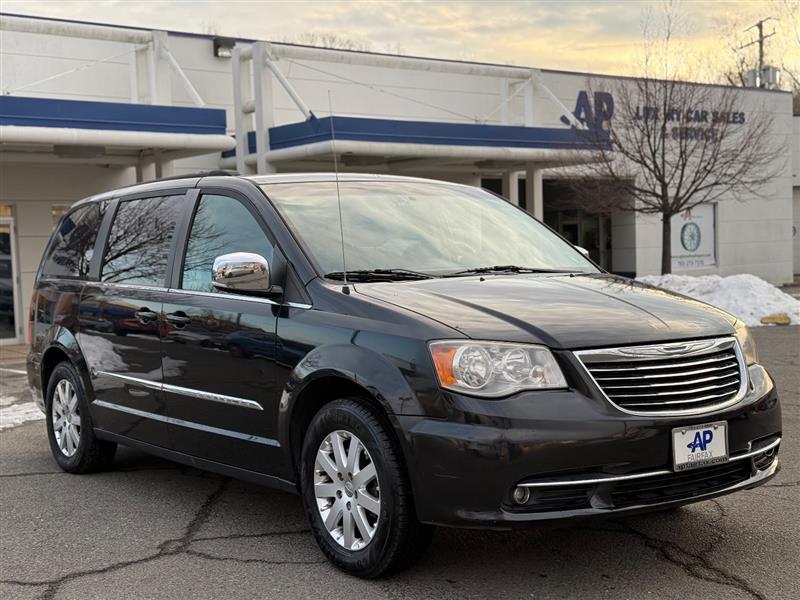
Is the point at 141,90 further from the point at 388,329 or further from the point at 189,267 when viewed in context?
the point at 388,329

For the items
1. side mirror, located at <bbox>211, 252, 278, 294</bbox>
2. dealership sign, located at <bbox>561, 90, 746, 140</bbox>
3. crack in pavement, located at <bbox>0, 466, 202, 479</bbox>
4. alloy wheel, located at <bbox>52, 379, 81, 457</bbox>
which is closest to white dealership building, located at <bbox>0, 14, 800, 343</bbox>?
dealership sign, located at <bbox>561, 90, 746, 140</bbox>

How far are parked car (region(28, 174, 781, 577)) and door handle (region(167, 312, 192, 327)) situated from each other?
0.01 metres

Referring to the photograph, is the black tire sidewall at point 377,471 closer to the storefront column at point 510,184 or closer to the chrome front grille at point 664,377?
the chrome front grille at point 664,377

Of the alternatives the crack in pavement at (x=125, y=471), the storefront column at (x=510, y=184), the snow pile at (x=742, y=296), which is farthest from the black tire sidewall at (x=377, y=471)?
the storefront column at (x=510, y=184)

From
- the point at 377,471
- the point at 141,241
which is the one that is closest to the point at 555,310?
the point at 377,471

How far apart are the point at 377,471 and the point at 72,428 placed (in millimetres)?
3257

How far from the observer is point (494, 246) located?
5.13 meters

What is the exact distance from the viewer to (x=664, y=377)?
3805 mm

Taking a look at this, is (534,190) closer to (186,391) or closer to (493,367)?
(186,391)

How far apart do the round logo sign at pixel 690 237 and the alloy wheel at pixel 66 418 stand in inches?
883

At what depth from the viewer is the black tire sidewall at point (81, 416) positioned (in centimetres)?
615

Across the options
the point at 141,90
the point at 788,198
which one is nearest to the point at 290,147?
the point at 141,90

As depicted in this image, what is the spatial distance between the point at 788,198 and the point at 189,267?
1073 inches

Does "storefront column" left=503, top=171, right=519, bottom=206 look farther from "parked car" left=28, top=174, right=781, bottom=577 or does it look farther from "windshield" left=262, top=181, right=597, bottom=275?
"windshield" left=262, top=181, right=597, bottom=275
